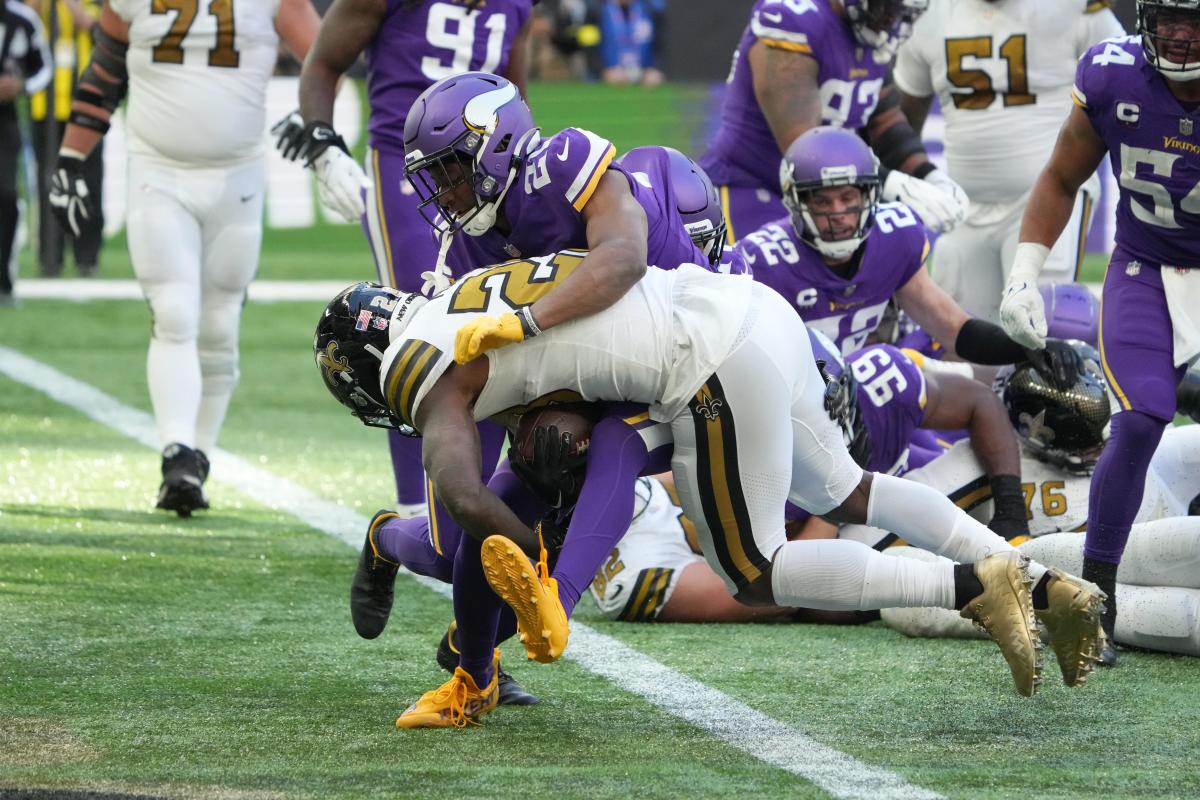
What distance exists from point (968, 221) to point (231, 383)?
2.61 meters

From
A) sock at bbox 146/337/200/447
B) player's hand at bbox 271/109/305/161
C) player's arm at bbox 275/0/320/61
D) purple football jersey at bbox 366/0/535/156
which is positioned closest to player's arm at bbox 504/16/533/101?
purple football jersey at bbox 366/0/535/156

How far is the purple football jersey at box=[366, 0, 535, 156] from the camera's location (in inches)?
189

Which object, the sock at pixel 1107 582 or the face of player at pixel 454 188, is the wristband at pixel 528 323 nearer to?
the face of player at pixel 454 188

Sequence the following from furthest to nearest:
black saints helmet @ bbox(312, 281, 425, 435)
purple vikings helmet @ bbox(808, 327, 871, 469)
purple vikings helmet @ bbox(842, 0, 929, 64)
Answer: purple vikings helmet @ bbox(842, 0, 929, 64), purple vikings helmet @ bbox(808, 327, 871, 469), black saints helmet @ bbox(312, 281, 425, 435)

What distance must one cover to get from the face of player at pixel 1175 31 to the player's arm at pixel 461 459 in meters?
1.57

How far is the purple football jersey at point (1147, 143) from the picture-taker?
154 inches

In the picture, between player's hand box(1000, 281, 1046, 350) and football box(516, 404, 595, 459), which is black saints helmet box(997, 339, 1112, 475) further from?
football box(516, 404, 595, 459)

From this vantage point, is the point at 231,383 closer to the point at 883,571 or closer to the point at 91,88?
the point at 91,88

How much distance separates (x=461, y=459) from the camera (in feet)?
10.6

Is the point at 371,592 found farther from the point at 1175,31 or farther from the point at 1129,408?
the point at 1175,31

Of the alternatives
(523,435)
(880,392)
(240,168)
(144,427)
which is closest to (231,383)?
(240,168)

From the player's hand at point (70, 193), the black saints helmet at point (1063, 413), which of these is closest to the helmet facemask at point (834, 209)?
the black saints helmet at point (1063, 413)

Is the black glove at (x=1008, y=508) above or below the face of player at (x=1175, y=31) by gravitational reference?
below

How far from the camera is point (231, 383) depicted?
629 centimetres
